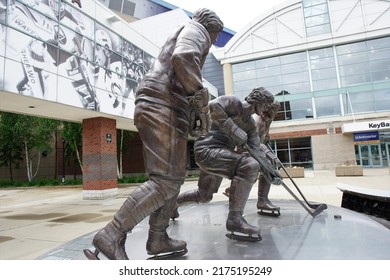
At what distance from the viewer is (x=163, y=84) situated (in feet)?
6.34

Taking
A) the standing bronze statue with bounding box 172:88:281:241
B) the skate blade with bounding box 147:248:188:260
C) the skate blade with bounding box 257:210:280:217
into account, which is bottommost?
the skate blade with bounding box 257:210:280:217

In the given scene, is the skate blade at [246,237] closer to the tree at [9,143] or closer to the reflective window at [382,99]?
the tree at [9,143]

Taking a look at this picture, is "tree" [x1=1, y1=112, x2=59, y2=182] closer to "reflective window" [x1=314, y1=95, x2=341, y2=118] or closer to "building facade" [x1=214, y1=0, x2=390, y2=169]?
"building facade" [x1=214, y1=0, x2=390, y2=169]

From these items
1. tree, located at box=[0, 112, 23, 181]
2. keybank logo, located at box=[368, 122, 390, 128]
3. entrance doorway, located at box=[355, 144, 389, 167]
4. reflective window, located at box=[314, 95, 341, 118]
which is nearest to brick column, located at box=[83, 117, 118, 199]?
tree, located at box=[0, 112, 23, 181]

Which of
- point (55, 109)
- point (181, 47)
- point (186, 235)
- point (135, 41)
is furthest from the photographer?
point (135, 41)

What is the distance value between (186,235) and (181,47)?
1847 millimetres

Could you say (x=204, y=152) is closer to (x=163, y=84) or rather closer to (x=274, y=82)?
(x=163, y=84)

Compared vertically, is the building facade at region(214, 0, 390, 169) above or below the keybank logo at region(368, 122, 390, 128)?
above

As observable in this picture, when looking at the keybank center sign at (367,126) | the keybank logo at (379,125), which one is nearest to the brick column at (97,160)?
the keybank center sign at (367,126)

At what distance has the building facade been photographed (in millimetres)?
21781

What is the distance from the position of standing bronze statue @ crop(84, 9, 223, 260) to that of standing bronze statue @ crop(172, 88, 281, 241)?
0.62 metres

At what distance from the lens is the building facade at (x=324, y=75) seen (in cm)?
2178

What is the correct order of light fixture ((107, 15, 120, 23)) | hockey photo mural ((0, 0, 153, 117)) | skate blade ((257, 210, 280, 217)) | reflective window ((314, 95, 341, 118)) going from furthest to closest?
1. reflective window ((314, 95, 341, 118))
2. light fixture ((107, 15, 120, 23))
3. hockey photo mural ((0, 0, 153, 117))
4. skate blade ((257, 210, 280, 217))

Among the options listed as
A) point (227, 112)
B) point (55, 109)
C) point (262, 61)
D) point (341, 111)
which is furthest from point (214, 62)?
point (227, 112)
